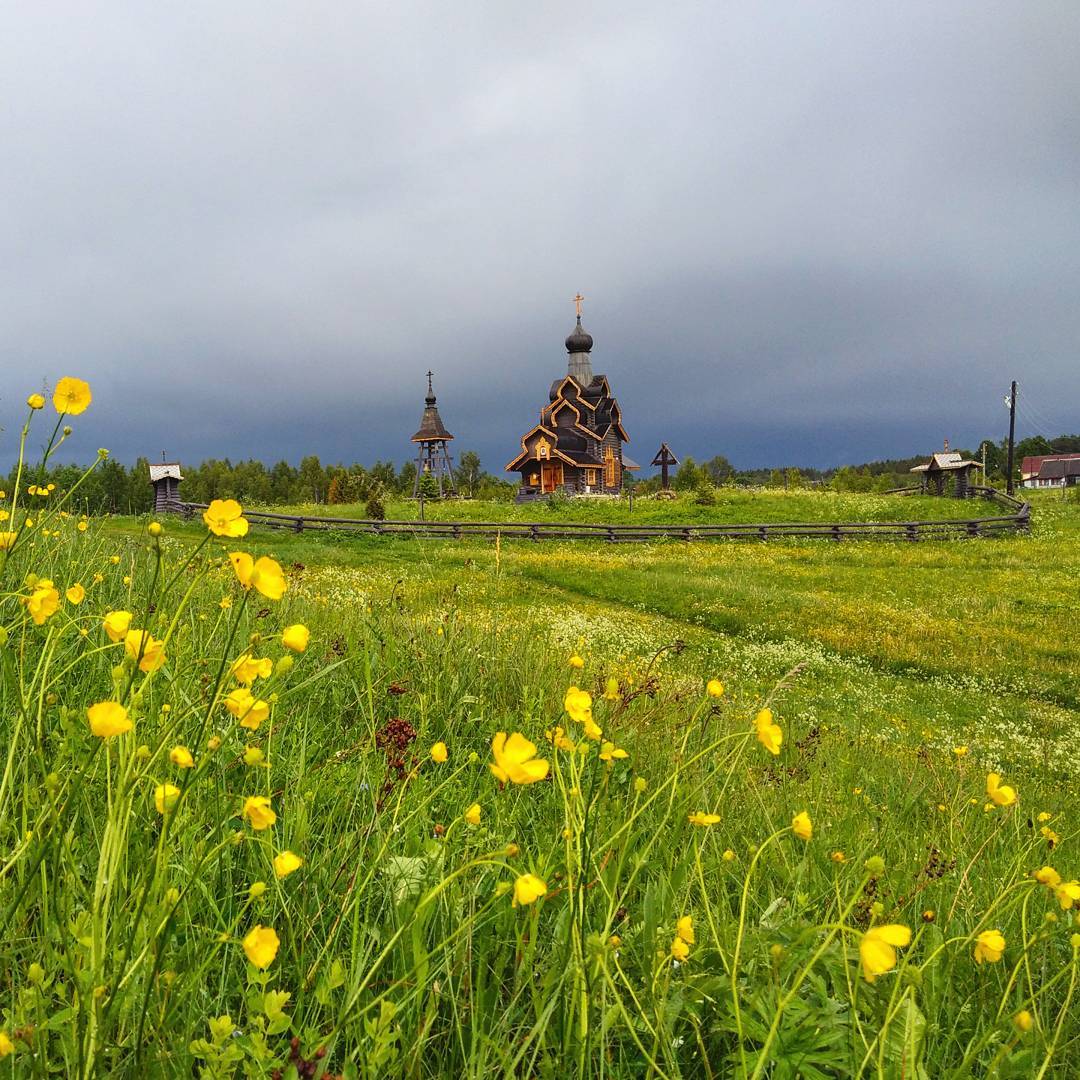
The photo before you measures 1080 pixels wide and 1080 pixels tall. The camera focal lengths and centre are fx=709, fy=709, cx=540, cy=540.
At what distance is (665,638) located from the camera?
11672 millimetres

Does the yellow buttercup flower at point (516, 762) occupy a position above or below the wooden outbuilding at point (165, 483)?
below

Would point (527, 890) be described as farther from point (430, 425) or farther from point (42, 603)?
point (430, 425)

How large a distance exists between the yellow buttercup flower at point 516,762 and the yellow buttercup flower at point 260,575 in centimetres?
42

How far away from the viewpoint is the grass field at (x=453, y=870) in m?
1.15

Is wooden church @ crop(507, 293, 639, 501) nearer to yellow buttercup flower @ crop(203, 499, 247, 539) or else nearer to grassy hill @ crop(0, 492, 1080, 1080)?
grassy hill @ crop(0, 492, 1080, 1080)

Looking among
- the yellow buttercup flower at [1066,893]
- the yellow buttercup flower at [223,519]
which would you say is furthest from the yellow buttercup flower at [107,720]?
the yellow buttercup flower at [1066,893]

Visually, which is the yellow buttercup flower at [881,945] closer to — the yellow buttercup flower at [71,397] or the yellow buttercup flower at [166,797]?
the yellow buttercup flower at [166,797]

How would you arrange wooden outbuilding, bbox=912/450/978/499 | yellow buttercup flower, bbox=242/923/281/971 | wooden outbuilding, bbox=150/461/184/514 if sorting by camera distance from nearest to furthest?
1. yellow buttercup flower, bbox=242/923/281/971
2. wooden outbuilding, bbox=150/461/184/514
3. wooden outbuilding, bbox=912/450/978/499

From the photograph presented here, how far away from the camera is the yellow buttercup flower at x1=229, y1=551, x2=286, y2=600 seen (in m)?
1.13

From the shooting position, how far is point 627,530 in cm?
2659

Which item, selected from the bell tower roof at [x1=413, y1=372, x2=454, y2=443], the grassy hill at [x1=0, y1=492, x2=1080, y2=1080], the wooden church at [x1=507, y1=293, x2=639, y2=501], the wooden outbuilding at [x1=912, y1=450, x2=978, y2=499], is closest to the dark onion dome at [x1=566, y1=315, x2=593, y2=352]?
the wooden church at [x1=507, y1=293, x2=639, y2=501]

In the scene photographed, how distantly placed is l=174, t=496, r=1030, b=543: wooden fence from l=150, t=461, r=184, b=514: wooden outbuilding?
989mm

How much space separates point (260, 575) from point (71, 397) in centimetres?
91

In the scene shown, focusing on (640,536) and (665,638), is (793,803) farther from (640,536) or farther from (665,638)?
(640,536)
